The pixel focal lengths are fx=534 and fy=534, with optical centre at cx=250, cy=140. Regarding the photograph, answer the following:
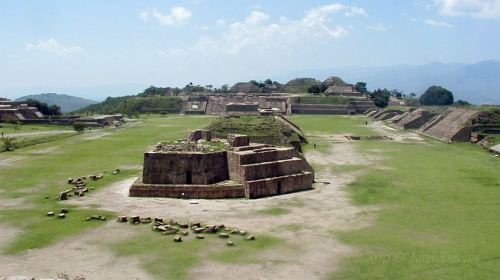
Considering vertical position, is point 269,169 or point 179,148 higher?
point 179,148

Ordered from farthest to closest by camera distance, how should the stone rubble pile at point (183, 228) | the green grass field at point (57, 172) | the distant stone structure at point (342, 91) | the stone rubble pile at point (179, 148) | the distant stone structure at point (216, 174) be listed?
the distant stone structure at point (342, 91) → the stone rubble pile at point (179, 148) → the distant stone structure at point (216, 174) → the green grass field at point (57, 172) → the stone rubble pile at point (183, 228)

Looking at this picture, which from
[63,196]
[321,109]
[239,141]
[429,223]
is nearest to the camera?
[429,223]

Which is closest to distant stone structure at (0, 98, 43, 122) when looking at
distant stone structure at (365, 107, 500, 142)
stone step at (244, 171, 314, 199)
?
distant stone structure at (365, 107, 500, 142)

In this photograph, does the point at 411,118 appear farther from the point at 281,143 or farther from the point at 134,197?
the point at 134,197

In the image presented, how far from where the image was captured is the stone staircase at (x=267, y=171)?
104 feet

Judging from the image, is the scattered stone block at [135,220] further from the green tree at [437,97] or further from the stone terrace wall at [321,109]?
the green tree at [437,97]

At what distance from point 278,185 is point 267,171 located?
45.1 inches

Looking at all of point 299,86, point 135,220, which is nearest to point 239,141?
point 135,220

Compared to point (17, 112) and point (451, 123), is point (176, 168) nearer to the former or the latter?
point (451, 123)

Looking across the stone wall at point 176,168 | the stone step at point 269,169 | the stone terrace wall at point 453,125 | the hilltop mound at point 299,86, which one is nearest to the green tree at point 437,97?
the hilltop mound at point 299,86

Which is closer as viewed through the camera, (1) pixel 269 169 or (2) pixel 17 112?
(1) pixel 269 169

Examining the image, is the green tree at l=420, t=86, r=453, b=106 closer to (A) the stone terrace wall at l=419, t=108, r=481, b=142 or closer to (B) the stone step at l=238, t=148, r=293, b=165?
(A) the stone terrace wall at l=419, t=108, r=481, b=142

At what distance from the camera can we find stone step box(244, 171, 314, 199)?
3133 cm

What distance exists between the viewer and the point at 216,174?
110 feet
